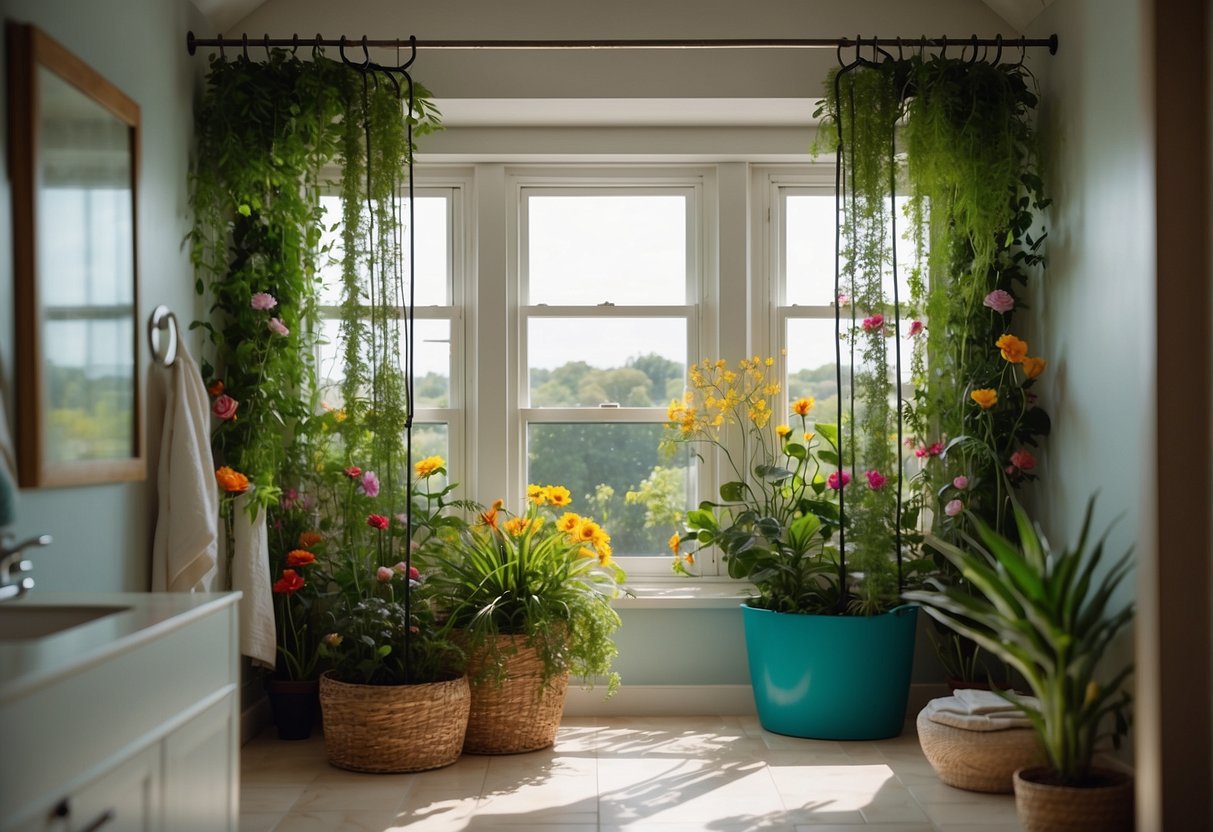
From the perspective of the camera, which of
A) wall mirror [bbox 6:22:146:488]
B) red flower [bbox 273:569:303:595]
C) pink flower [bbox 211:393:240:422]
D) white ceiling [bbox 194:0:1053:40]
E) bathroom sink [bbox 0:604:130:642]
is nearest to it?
bathroom sink [bbox 0:604:130:642]

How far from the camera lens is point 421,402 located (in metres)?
4.53

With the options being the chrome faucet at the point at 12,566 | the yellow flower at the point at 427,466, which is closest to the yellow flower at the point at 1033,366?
the yellow flower at the point at 427,466

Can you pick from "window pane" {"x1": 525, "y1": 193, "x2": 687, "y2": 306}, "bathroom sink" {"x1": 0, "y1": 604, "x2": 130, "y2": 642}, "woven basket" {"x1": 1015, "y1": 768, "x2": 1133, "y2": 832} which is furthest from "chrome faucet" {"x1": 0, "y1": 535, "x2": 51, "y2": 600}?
"window pane" {"x1": 525, "y1": 193, "x2": 687, "y2": 306}

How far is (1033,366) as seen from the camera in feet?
12.1

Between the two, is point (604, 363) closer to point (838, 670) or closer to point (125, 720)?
point (838, 670)

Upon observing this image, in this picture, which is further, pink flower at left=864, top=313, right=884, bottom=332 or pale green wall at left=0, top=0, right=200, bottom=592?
pink flower at left=864, top=313, right=884, bottom=332

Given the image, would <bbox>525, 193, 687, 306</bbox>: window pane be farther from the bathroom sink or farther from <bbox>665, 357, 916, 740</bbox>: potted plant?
the bathroom sink

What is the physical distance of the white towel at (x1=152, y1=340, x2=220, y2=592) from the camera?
128 inches

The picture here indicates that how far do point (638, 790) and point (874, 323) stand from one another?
1690 mm

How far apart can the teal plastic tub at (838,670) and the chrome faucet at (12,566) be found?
2.48m

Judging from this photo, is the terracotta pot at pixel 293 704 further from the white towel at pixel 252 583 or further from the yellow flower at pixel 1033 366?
the yellow flower at pixel 1033 366

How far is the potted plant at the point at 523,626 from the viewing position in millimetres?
3688

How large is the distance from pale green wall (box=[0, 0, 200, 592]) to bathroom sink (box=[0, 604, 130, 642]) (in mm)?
392

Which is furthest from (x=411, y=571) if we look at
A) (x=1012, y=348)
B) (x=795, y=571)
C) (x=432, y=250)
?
(x=1012, y=348)
